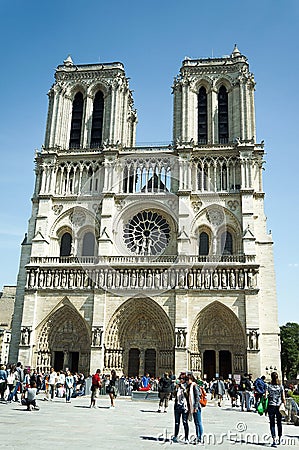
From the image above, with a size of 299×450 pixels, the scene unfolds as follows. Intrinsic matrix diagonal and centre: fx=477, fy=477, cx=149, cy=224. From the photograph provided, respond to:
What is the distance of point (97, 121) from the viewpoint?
33688 mm

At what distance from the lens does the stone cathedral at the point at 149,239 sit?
88.2 feet

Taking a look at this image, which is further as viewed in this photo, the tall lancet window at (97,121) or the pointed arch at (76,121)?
the pointed arch at (76,121)

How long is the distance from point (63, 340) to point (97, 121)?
15.2 meters

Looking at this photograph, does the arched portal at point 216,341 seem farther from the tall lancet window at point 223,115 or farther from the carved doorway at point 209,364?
the tall lancet window at point 223,115

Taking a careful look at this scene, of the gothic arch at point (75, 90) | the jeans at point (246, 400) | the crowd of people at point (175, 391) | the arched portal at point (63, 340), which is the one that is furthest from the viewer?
the gothic arch at point (75, 90)

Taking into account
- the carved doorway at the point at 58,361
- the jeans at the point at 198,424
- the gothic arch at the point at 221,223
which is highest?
the gothic arch at the point at 221,223

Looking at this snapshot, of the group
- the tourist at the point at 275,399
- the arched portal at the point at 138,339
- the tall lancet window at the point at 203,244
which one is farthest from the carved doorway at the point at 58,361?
the tourist at the point at 275,399

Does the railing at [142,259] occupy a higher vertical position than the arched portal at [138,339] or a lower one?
higher

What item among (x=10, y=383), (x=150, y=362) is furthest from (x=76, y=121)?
(x=10, y=383)

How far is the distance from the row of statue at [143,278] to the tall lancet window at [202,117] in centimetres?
954

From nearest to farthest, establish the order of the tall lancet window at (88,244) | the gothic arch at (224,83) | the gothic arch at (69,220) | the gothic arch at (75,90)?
1. the tall lancet window at (88,244)
2. the gothic arch at (69,220)
3. the gothic arch at (224,83)
4. the gothic arch at (75,90)

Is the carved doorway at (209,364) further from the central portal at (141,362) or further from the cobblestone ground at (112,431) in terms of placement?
the cobblestone ground at (112,431)

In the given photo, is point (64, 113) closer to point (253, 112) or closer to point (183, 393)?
point (253, 112)

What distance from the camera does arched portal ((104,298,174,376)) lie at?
88.8ft
